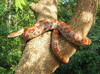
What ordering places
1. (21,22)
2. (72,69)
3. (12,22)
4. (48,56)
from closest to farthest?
1. (48,56)
2. (72,69)
3. (21,22)
4. (12,22)

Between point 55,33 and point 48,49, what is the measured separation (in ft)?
1.21

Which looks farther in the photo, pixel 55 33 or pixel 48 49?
pixel 55 33

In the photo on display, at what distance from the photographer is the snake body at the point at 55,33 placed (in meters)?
2.52

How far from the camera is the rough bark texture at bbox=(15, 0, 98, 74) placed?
2281 mm

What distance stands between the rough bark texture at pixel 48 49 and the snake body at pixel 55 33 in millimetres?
74

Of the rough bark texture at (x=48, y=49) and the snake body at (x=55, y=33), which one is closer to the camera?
the rough bark texture at (x=48, y=49)

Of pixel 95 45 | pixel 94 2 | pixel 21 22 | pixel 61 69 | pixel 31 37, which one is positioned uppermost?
pixel 94 2

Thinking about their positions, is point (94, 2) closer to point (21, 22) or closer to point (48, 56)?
point (48, 56)

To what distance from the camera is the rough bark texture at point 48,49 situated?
2.28 m

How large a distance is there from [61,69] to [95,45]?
2324 mm

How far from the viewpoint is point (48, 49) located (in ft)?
8.19

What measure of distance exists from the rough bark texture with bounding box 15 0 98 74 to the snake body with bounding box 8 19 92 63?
0.24 feet

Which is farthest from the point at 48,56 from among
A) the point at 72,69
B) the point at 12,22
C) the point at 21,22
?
the point at 12,22

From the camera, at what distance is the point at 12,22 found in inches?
418
